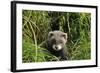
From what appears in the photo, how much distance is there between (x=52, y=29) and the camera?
5.21 feet

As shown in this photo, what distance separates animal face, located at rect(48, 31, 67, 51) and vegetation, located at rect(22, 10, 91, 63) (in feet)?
0.09

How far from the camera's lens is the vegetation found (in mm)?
1521

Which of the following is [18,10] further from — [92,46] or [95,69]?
[95,69]

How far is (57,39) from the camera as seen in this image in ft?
5.26

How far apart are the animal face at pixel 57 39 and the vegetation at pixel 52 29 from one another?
3cm

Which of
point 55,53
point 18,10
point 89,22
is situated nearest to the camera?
point 18,10

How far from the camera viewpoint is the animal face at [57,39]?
62.5 inches

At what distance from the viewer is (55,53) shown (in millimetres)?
1597

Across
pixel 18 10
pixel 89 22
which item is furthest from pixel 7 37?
pixel 89 22

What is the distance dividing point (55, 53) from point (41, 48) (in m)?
0.11

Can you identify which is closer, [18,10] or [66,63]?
[18,10]

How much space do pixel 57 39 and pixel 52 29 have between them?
8 centimetres

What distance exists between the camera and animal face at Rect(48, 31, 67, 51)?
159 cm

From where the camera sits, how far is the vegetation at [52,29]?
59.9 inches
